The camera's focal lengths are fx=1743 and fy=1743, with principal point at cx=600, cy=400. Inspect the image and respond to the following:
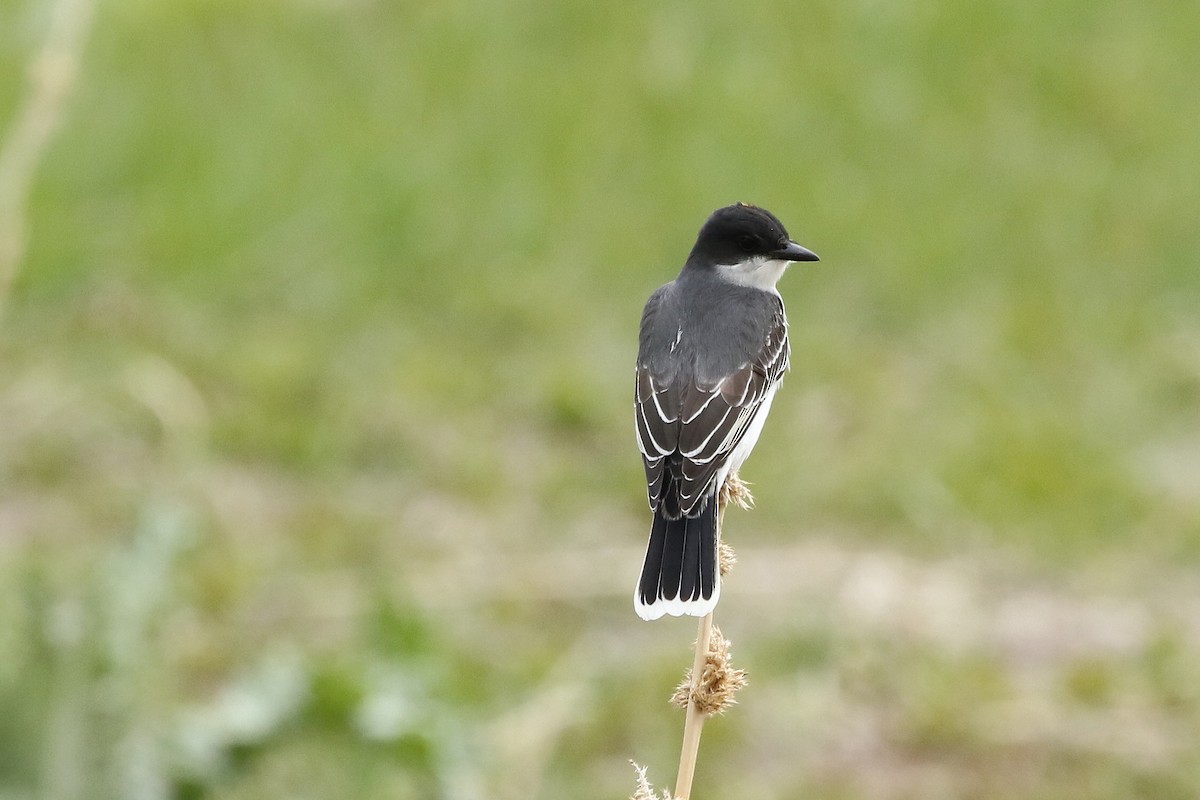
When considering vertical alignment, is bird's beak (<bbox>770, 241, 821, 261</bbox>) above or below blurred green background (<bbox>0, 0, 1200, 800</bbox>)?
below

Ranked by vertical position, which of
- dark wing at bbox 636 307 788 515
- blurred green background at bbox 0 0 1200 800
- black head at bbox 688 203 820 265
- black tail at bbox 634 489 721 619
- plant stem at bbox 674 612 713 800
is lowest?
plant stem at bbox 674 612 713 800

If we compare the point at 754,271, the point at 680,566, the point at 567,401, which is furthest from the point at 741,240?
the point at 567,401

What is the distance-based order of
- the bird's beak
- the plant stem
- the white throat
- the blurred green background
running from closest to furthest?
the plant stem, the bird's beak, the white throat, the blurred green background

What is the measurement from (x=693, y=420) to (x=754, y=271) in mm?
506

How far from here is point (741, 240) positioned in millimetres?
3871

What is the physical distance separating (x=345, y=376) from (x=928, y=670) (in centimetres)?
→ 298

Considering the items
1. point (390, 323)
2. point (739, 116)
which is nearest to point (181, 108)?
point (390, 323)

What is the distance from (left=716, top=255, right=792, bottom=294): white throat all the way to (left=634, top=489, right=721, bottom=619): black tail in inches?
26.0

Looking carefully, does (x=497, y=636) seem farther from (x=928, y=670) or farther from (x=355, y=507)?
(x=928, y=670)

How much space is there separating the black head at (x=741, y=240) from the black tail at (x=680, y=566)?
0.63m

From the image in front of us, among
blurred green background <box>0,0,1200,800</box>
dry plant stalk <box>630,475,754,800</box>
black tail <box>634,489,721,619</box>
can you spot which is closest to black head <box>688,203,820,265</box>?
black tail <box>634,489,721,619</box>

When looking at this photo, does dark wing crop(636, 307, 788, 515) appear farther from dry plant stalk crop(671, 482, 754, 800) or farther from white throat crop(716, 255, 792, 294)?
dry plant stalk crop(671, 482, 754, 800)

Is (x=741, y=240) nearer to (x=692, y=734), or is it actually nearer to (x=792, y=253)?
(x=792, y=253)

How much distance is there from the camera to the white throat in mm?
3934
